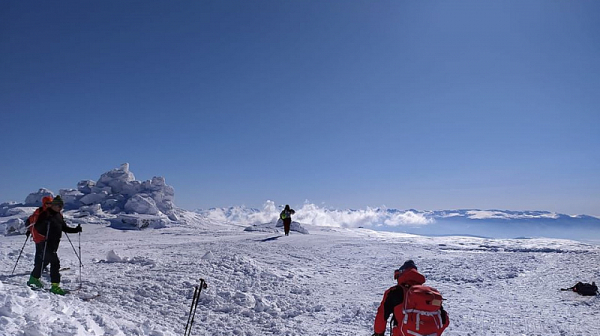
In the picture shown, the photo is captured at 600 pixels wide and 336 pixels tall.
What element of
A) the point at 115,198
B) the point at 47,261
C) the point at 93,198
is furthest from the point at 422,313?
the point at 93,198

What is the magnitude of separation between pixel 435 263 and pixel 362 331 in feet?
23.3

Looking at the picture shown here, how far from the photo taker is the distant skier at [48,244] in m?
7.42

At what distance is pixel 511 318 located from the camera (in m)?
7.99

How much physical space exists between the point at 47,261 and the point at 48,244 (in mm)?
375

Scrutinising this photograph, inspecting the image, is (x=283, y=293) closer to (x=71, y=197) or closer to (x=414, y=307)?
(x=414, y=307)

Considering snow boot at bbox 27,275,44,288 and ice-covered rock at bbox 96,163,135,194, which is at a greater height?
ice-covered rock at bbox 96,163,135,194

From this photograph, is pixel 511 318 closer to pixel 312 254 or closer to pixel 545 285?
pixel 545 285

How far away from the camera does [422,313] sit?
3861 mm

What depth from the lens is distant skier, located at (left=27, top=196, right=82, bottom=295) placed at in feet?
24.3

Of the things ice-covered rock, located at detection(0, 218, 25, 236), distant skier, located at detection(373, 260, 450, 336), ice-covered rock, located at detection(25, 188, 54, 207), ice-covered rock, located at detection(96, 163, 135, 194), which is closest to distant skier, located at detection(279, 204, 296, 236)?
ice-covered rock, located at detection(0, 218, 25, 236)

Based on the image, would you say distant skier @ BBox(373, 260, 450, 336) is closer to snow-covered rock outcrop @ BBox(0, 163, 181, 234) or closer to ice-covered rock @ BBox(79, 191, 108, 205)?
snow-covered rock outcrop @ BBox(0, 163, 181, 234)

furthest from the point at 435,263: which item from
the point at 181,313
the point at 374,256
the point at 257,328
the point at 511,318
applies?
the point at 181,313

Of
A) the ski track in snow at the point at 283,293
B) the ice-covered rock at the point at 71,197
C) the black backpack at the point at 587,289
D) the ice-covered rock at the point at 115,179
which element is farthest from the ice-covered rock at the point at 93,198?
the black backpack at the point at 587,289

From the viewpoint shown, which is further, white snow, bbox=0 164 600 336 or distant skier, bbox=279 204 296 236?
distant skier, bbox=279 204 296 236
